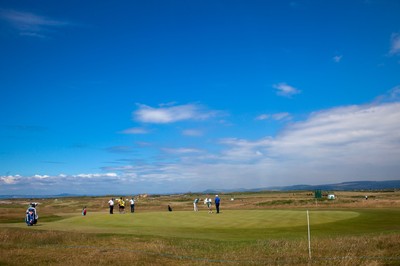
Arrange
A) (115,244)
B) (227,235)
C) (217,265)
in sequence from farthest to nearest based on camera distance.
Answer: (227,235), (115,244), (217,265)

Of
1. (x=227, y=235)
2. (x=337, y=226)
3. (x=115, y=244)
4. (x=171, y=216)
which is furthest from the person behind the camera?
(x=171, y=216)

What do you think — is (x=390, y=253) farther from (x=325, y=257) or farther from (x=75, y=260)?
(x=75, y=260)

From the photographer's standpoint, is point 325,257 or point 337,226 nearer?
point 325,257

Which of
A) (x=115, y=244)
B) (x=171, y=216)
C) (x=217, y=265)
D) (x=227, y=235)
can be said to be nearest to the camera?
(x=217, y=265)

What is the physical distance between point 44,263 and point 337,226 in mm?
24220

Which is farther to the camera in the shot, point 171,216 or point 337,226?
point 171,216

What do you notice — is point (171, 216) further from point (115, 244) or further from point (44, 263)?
point (44, 263)

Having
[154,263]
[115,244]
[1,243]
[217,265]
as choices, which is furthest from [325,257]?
[1,243]

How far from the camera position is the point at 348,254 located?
1762cm

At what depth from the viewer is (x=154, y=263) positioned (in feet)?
56.4

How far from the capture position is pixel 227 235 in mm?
27750

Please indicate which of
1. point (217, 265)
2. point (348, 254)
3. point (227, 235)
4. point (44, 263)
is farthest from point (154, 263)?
point (227, 235)

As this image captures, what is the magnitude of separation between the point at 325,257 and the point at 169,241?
10.5 meters

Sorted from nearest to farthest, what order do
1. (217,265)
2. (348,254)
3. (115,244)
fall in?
(217,265), (348,254), (115,244)
